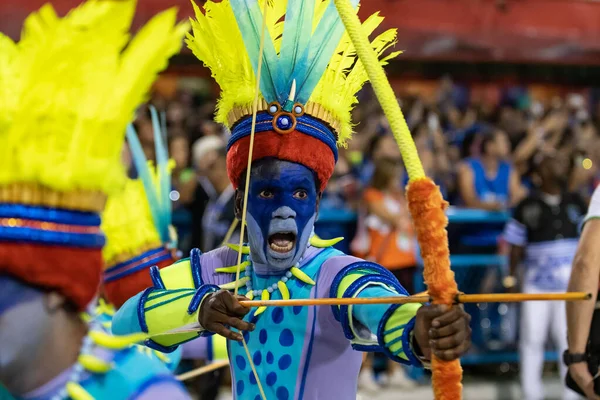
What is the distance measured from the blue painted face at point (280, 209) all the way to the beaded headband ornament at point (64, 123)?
2.78ft

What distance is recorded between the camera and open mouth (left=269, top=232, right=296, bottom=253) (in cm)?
259

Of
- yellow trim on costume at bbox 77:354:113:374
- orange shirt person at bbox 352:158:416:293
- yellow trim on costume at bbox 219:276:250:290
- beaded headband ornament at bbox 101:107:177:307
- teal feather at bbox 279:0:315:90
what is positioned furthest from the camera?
orange shirt person at bbox 352:158:416:293

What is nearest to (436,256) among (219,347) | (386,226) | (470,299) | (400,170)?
(470,299)

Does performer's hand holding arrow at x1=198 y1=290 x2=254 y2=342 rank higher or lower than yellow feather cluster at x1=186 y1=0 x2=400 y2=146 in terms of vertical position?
lower

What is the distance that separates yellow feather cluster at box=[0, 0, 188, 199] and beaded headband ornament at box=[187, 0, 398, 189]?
82cm

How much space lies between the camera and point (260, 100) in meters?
2.64

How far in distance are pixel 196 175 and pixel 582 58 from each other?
6.98 meters

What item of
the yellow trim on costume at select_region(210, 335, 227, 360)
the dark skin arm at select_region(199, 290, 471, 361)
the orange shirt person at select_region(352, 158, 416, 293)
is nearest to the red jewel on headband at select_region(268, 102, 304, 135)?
the dark skin arm at select_region(199, 290, 471, 361)

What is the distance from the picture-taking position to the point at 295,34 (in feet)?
8.56

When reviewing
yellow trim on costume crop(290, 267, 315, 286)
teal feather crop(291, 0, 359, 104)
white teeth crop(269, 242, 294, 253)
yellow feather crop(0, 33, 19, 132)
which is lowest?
yellow trim on costume crop(290, 267, 315, 286)

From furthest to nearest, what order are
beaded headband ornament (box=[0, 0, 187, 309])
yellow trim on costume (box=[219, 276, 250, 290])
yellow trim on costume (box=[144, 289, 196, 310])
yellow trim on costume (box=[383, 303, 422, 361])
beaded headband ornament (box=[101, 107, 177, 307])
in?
beaded headband ornament (box=[101, 107, 177, 307])
yellow trim on costume (box=[219, 276, 250, 290])
yellow trim on costume (box=[144, 289, 196, 310])
yellow trim on costume (box=[383, 303, 422, 361])
beaded headband ornament (box=[0, 0, 187, 309])

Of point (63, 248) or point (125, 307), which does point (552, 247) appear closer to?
point (125, 307)

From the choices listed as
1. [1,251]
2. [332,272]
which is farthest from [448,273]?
[1,251]

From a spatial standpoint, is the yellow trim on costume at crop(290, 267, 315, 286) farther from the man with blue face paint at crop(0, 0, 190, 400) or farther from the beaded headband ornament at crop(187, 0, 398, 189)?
the man with blue face paint at crop(0, 0, 190, 400)
